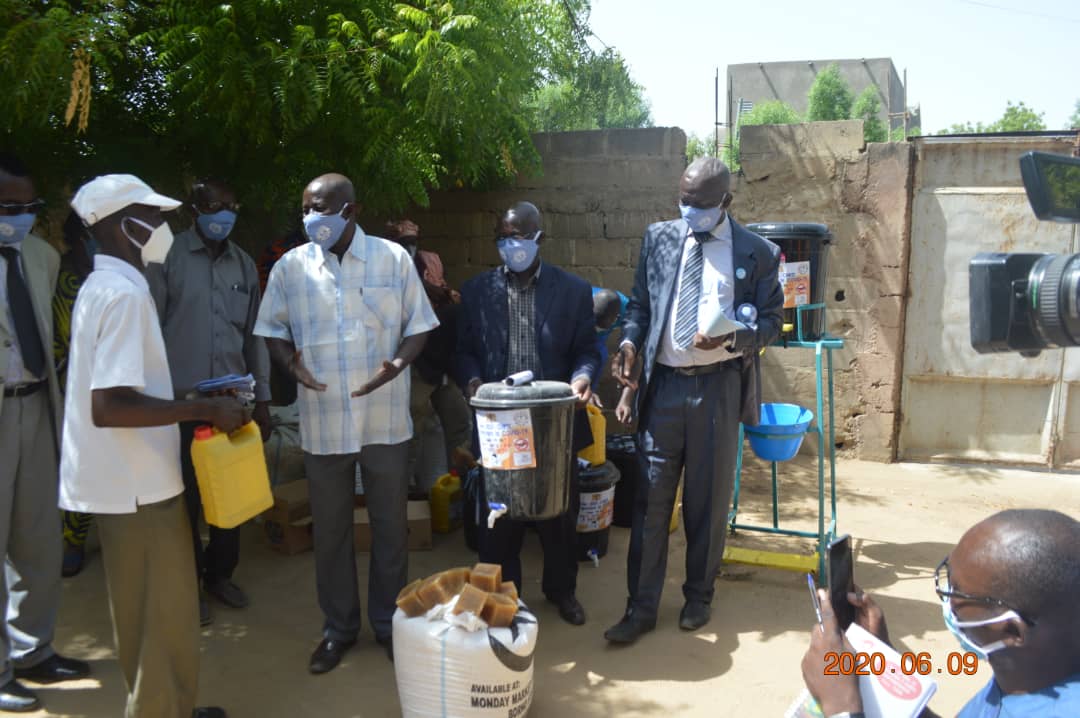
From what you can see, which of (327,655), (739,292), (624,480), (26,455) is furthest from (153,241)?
(624,480)

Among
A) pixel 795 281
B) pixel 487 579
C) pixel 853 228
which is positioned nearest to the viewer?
A: pixel 487 579

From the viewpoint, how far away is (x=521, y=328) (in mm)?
3965

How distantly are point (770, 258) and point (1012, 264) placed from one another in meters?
2.13

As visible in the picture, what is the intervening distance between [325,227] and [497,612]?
1756 mm

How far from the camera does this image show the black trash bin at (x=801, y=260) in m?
4.85

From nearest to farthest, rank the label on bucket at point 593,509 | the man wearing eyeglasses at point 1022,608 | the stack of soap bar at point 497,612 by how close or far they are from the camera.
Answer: the man wearing eyeglasses at point 1022,608
the stack of soap bar at point 497,612
the label on bucket at point 593,509

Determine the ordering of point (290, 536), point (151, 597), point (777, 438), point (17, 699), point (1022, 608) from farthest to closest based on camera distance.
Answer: point (290, 536) → point (777, 438) → point (17, 699) → point (151, 597) → point (1022, 608)

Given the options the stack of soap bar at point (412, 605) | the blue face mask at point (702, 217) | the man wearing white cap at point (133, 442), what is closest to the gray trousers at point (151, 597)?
the man wearing white cap at point (133, 442)

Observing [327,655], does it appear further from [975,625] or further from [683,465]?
[975,625]

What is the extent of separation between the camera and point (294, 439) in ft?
18.6

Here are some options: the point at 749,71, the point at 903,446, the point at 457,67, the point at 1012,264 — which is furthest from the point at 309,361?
the point at 749,71

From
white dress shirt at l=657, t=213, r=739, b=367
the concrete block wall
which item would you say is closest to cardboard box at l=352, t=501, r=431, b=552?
white dress shirt at l=657, t=213, r=739, b=367

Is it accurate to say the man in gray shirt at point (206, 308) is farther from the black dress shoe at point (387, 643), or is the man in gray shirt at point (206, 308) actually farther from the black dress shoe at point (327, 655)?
the black dress shoe at point (387, 643)

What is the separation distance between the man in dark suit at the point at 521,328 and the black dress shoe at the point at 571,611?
1cm
